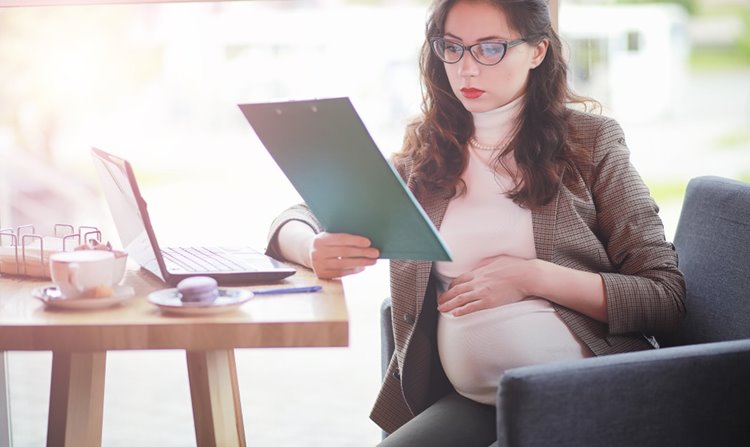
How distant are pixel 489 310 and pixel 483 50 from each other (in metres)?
0.43

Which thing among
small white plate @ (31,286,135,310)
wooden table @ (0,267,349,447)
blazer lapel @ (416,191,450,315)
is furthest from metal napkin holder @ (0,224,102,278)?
blazer lapel @ (416,191,450,315)

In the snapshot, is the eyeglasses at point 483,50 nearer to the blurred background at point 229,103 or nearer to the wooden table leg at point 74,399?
the blurred background at point 229,103

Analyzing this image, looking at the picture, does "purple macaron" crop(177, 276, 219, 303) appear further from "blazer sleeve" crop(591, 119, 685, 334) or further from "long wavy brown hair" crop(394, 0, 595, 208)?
"blazer sleeve" crop(591, 119, 685, 334)

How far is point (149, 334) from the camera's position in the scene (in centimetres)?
110

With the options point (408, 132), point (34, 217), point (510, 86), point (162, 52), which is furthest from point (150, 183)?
point (510, 86)

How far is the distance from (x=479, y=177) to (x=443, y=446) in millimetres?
470

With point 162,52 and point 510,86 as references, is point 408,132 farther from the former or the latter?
point 162,52

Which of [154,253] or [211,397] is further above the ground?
[154,253]

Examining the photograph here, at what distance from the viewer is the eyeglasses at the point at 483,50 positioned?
143 centimetres

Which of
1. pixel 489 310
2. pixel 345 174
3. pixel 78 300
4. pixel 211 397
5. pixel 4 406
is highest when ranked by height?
pixel 345 174

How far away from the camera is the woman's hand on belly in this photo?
1401mm

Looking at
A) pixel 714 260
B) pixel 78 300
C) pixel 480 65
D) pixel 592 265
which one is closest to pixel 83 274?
pixel 78 300

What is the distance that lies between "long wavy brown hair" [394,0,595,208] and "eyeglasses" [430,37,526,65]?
41 mm

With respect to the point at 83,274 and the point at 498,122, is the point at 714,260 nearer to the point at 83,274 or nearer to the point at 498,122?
the point at 498,122
